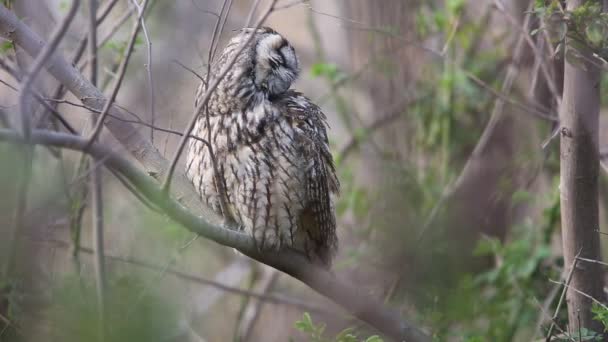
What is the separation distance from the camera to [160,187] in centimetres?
171

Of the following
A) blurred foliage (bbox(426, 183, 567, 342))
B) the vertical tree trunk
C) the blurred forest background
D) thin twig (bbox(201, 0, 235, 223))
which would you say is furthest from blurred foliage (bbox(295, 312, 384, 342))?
blurred foliage (bbox(426, 183, 567, 342))

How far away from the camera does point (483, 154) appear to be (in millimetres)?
4426

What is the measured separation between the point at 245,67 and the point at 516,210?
2634mm

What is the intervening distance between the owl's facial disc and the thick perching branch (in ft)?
1.45

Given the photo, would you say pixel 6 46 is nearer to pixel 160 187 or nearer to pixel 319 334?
pixel 160 187

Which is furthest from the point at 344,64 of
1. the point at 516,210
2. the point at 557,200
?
the point at 557,200

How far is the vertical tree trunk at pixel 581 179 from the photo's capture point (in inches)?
83.6

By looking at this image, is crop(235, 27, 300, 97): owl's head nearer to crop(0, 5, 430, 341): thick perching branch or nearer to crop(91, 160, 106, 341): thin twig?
crop(0, 5, 430, 341): thick perching branch

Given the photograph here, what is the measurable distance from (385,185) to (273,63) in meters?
1.67

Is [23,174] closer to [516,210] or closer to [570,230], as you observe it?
[570,230]

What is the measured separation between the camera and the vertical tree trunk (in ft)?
6.97

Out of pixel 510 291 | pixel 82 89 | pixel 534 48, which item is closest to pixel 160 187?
pixel 82 89

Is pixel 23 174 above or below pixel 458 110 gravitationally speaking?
below

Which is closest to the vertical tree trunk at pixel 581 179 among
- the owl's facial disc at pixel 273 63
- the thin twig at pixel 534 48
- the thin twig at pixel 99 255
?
the thin twig at pixel 534 48
